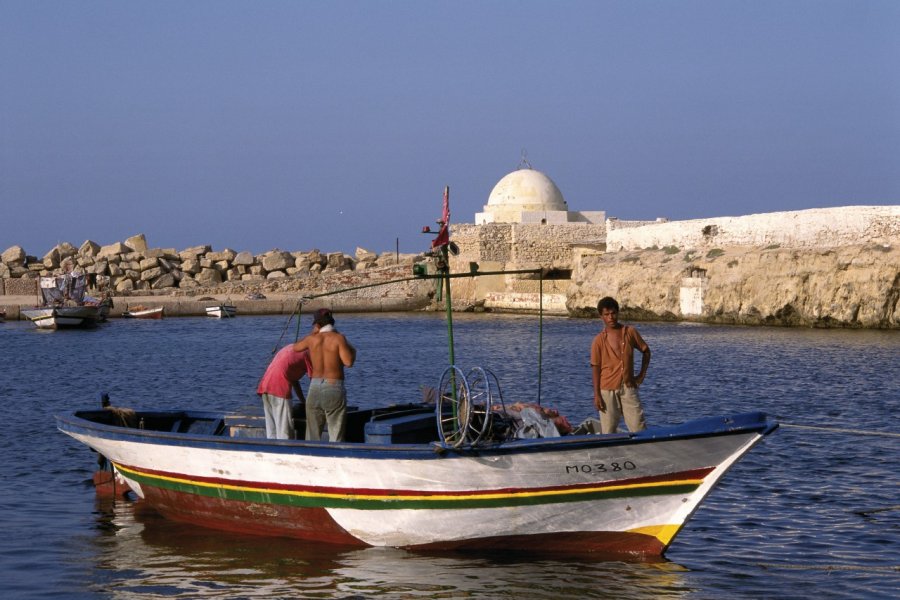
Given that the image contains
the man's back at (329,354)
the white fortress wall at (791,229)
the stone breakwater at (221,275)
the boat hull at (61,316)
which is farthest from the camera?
the stone breakwater at (221,275)

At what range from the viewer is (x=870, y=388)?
21328 millimetres

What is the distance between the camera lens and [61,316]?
43156 mm

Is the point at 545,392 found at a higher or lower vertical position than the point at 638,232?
lower

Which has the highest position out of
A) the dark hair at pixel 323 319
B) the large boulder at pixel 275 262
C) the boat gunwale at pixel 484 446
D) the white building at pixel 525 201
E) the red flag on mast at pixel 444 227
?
the white building at pixel 525 201

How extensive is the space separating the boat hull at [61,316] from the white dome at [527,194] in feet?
81.4

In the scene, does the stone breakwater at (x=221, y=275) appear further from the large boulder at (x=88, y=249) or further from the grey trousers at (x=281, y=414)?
the grey trousers at (x=281, y=414)

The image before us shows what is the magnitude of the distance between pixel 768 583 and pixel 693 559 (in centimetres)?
81

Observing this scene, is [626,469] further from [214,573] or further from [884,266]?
[884,266]

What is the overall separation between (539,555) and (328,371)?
2382mm

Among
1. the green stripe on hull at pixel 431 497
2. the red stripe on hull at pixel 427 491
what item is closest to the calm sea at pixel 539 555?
the green stripe on hull at pixel 431 497

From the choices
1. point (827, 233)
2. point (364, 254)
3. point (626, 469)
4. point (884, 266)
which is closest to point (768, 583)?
point (626, 469)

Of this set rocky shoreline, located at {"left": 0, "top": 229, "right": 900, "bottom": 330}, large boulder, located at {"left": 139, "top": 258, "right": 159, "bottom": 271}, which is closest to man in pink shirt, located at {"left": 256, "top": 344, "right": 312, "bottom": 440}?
rocky shoreline, located at {"left": 0, "top": 229, "right": 900, "bottom": 330}

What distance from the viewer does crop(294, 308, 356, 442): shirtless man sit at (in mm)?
9867

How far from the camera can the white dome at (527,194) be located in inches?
2416
